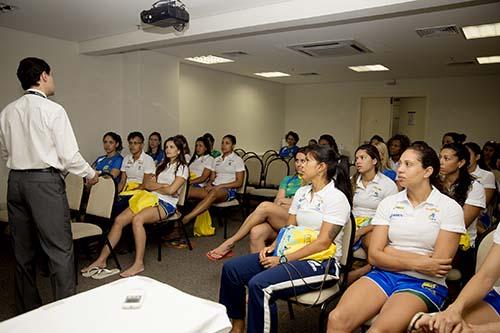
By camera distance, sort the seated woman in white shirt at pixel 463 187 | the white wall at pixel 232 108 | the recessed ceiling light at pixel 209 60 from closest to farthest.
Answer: the seated woman in white shirt at pixel 463 187 → the recessed ceiling light at pixel 209 60 → the white wall at pixel 232 108

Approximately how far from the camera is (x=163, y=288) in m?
1.30

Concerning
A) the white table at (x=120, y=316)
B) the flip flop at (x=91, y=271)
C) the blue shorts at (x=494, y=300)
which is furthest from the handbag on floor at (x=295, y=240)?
the flip flop at (x=91, y=271)

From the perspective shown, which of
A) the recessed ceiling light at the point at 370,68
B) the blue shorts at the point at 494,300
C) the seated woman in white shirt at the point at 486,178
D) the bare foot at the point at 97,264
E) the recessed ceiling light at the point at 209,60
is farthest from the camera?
the recessed ceiling light at the point at 370,68

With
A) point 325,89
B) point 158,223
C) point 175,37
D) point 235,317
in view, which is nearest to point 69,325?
point 235,317

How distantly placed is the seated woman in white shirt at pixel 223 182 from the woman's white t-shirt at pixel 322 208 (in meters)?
2.17

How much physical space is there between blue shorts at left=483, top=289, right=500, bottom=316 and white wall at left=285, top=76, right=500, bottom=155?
7464 mm

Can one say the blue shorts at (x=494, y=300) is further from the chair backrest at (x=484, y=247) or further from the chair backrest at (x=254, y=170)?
the chair backrest at (x=254, y=170)

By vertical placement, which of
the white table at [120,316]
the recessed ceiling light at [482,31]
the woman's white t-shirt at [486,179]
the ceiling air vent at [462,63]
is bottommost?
the white table at [120,316]

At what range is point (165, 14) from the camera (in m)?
3.13

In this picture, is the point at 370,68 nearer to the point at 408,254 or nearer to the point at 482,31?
the point at 482,31

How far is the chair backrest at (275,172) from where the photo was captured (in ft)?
18.2

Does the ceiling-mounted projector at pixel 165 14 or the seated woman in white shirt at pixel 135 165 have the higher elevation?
the ceiling-mounted projector at pixel 165 14

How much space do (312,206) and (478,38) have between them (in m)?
3.75

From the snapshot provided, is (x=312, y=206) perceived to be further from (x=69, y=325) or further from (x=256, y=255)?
(x=69, y=325)
